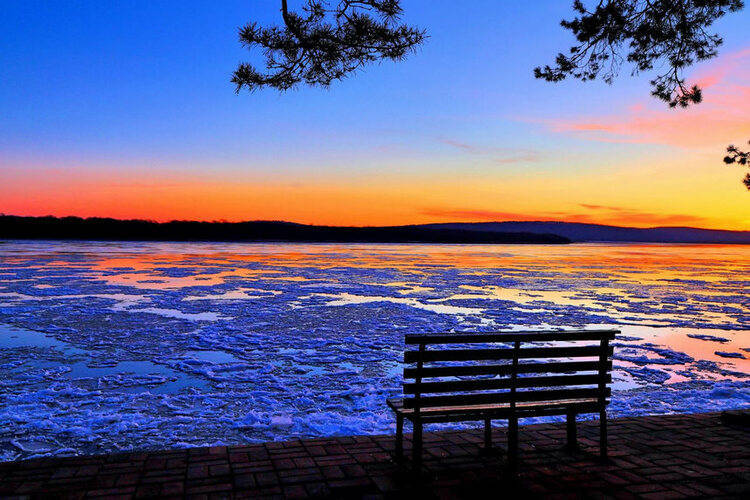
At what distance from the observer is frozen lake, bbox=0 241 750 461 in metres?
5.50

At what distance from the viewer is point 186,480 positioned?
388cm

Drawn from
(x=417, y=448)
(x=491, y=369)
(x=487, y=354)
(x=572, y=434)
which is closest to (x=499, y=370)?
(x=491, y=369)

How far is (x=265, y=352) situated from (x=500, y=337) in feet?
17.4

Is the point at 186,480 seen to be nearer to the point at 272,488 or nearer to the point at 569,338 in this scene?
the point at 272,488

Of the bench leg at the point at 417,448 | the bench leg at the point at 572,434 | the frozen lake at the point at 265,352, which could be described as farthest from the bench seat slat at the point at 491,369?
the frozen lake at the point at 265,352

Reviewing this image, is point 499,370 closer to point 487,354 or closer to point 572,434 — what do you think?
point 487,354

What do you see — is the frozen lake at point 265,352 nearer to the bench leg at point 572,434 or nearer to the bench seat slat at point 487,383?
the bench seat slat at point 487,383

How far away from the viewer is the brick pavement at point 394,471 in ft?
12.3

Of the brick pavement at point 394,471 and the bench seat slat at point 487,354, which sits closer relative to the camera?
the brick pavement at point 394,471

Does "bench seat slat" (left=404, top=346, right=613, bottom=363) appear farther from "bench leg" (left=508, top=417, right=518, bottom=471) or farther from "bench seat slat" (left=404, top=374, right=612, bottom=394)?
"bench leg" (left=508, top=417, right=518, bottom=471)

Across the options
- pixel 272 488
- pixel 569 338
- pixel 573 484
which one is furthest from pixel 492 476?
Answer: pixel 272 488

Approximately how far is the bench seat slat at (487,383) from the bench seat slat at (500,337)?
29cm

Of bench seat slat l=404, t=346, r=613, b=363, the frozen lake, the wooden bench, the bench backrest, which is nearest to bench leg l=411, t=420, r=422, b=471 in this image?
the wooden bench

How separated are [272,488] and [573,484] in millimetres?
2048
